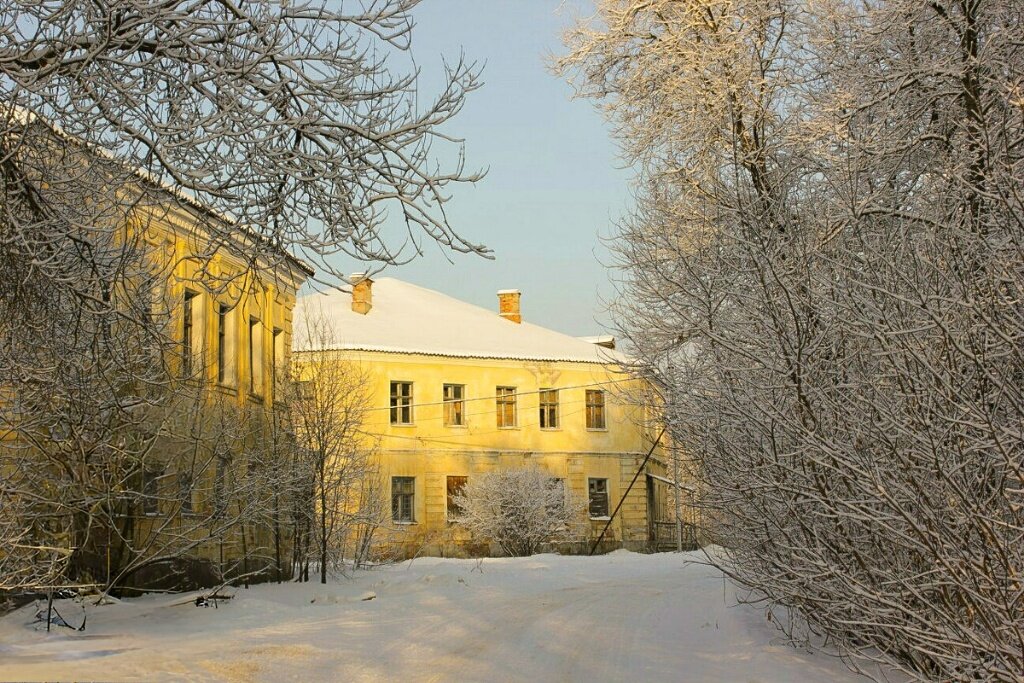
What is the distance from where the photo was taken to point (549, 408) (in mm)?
40906

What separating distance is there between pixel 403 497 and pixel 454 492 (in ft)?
5.60

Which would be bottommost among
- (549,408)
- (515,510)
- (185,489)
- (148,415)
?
(515,510)

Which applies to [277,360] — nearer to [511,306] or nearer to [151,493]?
[151,493]

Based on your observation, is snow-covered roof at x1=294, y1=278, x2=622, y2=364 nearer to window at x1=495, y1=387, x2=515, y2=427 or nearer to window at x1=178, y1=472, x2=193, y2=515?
window at x1=495, y1=387, x2=515, y2=427

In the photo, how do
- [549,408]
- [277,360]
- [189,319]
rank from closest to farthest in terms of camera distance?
[189,319]
[277,360]
[549,408]

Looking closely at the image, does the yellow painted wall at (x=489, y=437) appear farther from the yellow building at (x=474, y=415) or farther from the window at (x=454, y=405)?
the window at (x=454, y=405)

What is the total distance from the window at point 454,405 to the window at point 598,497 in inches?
203

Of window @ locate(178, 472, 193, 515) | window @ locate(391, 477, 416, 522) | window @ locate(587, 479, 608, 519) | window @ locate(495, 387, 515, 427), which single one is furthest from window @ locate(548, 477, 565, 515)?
window @ locate(178, 472, 193, 515)

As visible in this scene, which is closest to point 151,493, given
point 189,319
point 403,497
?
point 189,319

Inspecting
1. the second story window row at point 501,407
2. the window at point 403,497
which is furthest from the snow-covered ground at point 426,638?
the second story window row at point 501,407

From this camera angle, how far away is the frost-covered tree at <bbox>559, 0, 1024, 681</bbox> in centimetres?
611

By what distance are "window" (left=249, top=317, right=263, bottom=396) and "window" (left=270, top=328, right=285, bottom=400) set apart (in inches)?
21.0

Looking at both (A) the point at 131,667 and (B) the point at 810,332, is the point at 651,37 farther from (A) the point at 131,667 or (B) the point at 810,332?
(A) the point at 131,667

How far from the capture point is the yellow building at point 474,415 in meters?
38.3
